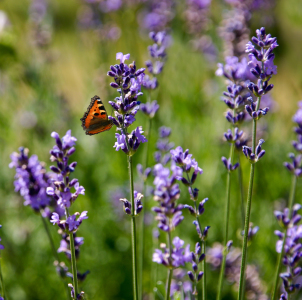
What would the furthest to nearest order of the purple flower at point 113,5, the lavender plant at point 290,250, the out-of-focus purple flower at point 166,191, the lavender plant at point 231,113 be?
the purple flower at point 113,5
the lavender plant at point 231,113
the lavender plant at point 290,250
the out-of-focus purple flower at point 166,191

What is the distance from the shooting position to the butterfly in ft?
4.90

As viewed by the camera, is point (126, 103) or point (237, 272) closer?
point (126, 103)

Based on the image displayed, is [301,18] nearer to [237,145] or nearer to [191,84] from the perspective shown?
[191,84]

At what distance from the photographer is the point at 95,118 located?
5.01ft

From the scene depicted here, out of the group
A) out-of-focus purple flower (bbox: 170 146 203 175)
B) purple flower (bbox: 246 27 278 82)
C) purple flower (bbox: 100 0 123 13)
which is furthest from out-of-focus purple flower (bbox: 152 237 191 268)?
purple flower (bbox: 100 0 123 13)

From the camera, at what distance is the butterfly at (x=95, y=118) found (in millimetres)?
1492

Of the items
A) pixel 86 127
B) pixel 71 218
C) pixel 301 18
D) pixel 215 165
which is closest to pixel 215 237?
pixel 215 165

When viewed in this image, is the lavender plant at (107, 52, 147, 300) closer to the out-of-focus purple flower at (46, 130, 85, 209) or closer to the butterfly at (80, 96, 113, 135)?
the out-of-focus purple flower at (46, 130, 85, 209)

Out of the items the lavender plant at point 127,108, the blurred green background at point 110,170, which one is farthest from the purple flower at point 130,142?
the blurred green background at point 110,170

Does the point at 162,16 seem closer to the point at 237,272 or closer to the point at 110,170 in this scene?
the point at 110,170

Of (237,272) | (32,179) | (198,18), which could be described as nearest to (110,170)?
(237,272)

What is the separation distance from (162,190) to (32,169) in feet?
2.10

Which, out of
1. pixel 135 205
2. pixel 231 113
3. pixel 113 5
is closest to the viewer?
pixel 135 205

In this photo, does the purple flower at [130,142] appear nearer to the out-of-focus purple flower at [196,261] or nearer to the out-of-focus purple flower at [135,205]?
the out-of-focus purple flower at [135,205]
